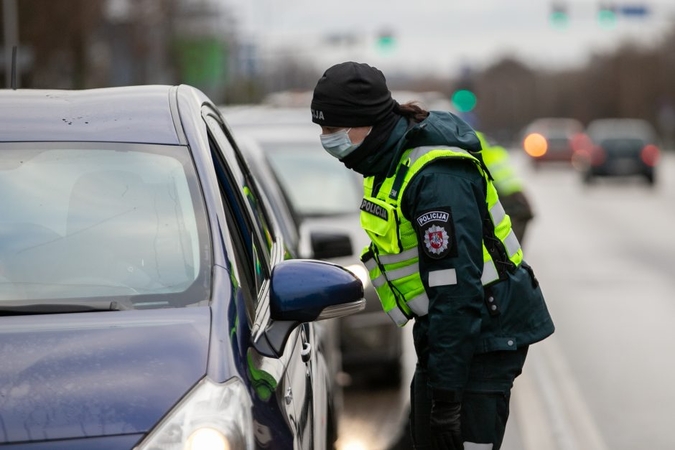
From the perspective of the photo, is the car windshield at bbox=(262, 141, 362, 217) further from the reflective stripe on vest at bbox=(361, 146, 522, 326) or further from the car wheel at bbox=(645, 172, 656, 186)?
the car wheel at bbox=(645, 172, 656, 186)

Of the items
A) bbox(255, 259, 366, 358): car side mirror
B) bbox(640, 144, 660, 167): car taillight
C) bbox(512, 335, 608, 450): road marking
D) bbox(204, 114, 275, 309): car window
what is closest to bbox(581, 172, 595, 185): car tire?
bbox(640, 144, 660, 167): car taillight

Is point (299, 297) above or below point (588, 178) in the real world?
above

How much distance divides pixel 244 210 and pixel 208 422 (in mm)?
1356

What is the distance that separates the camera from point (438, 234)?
4.14 meters

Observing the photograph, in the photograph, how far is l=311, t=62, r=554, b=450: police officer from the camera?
13.7 feet

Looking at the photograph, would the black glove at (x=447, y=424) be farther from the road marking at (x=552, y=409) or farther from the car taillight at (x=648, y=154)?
the car taillight at (x=648, y=154)

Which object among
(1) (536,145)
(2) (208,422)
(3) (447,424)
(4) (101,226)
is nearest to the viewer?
(2) (208,422)

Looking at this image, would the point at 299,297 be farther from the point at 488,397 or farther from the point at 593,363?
the point at 593,363

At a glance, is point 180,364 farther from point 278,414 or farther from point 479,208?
point 479,208

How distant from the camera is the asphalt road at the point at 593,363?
7918 millimetres

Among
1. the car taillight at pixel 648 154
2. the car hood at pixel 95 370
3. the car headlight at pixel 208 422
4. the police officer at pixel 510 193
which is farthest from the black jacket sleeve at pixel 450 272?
the car taillight at pixel 648 154

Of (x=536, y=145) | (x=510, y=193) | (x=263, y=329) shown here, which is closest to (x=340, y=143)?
(x=263, y=329)

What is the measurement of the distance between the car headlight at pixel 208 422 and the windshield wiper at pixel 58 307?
1.63 feet

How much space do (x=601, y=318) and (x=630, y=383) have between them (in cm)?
A: 336
